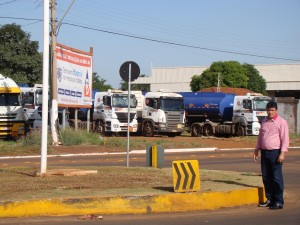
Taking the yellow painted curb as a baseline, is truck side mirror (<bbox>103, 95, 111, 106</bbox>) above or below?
above

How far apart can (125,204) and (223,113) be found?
3078 centimetres

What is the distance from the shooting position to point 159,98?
37250 mm

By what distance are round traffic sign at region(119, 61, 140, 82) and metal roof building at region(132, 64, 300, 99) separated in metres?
63.8

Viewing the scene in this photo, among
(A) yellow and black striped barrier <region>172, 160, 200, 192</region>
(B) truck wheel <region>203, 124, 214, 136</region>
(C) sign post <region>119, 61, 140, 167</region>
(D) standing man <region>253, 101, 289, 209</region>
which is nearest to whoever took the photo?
(D) standing man <region>253, 101, 289, 209</region>

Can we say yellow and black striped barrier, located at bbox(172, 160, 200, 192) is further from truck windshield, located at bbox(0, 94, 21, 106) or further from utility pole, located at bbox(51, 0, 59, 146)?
truck windshield, located at bbox(0, 94, 21, 106)

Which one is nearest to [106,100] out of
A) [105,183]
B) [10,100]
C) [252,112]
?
[10,100]

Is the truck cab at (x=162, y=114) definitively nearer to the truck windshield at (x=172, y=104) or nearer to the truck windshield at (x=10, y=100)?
the truck windshield at (x=172, y=104)

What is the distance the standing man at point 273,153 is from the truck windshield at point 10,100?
870 inches

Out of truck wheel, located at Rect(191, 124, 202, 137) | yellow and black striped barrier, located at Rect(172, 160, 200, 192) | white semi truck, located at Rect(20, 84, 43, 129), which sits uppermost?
white semi truck, located at Rect(20, 84, 43, 129)

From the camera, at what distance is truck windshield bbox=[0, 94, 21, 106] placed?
30.1 meters

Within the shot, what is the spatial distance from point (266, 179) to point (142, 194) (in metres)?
2.25

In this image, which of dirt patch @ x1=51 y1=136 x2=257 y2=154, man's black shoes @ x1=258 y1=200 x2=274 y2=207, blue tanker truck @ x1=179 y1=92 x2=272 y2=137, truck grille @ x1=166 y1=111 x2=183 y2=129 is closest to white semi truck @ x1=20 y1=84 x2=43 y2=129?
dirt patch @ x1=51 y1=136 x2=257 y2=154

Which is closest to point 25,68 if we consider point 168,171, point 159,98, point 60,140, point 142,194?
point 159,98

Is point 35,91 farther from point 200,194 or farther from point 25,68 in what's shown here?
point 200,194
